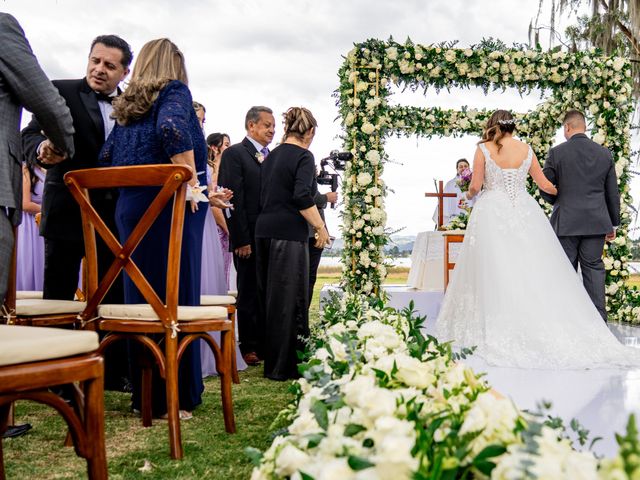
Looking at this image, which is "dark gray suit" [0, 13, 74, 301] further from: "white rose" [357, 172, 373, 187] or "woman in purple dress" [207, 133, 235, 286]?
"white rose" [357, 172, 373, 187]

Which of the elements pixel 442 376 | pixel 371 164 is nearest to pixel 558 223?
pixel 371 164

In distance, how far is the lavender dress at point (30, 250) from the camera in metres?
5.63

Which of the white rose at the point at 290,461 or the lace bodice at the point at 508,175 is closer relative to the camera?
the white rose at the point at 290,461

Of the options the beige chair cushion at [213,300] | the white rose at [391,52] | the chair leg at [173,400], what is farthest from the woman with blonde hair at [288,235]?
the white rose at [391,52]

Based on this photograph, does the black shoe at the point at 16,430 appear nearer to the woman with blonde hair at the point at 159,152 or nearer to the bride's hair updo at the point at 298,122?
the woman with blonde hair at the point at 159,152

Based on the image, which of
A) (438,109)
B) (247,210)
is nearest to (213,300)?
(247,210)

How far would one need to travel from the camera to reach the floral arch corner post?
8117 mm

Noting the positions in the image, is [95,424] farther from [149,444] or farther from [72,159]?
[72,159]

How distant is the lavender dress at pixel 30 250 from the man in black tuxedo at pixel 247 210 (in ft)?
5.67

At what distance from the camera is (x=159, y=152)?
10.7 ft

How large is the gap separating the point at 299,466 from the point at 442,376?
59cm

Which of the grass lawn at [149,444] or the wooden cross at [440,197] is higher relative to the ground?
the wooden cross at [440,197]

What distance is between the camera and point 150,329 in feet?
9.20

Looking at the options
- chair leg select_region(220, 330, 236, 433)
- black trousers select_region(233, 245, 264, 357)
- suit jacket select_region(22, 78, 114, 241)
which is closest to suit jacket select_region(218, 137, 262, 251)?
black trousers select_region(233, 245, 264, 357)
